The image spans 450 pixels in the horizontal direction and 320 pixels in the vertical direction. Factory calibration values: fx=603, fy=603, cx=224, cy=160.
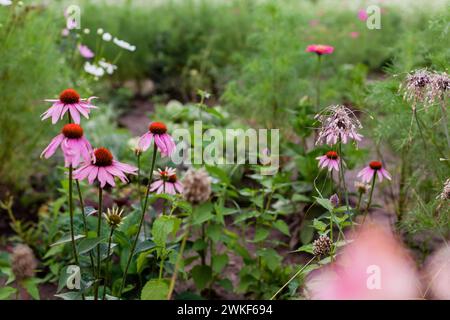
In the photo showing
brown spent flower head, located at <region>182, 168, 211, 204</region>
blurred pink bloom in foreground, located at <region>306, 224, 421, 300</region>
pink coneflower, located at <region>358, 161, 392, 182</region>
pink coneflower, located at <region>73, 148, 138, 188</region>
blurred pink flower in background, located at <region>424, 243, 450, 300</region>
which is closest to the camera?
brown spent flower head, located at <region>182, 168, 211, 204</region>

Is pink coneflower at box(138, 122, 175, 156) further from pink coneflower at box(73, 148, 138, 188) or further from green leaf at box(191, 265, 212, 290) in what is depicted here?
green leaf at box(191, 265, 212, 290)

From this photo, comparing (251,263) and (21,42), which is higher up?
(21,42)

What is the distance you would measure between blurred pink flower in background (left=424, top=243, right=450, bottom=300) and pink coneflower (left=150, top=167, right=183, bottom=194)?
30.0 inches

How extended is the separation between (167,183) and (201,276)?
41cm

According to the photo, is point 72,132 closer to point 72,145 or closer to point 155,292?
point 72,145

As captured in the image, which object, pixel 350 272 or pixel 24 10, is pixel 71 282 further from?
pixel 24 10

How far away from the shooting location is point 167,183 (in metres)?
1.82

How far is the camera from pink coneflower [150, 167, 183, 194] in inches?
68.9

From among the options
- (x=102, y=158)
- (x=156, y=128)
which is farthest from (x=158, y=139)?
(x=102, y=158)

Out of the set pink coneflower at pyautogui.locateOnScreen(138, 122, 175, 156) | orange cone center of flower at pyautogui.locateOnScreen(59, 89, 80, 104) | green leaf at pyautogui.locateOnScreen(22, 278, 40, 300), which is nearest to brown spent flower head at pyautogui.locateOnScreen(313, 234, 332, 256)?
pink coneflower at pyautogui.locateOnScreen(138, 122, 175, 156)

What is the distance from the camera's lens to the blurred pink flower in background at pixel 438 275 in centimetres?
158

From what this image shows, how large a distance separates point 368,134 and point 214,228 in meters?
0.91
